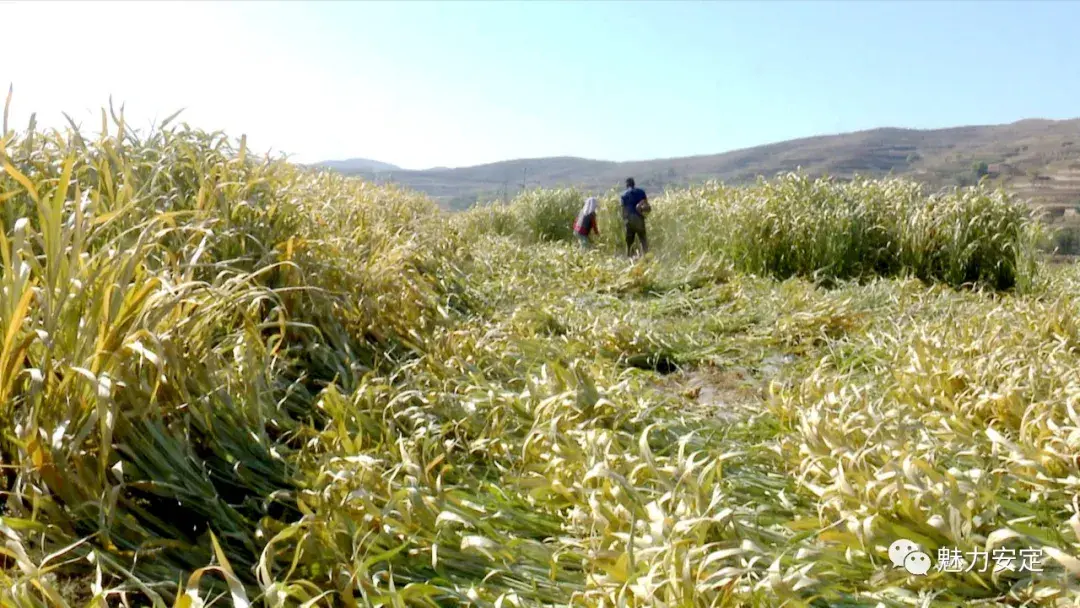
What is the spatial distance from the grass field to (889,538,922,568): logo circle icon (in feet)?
0.09

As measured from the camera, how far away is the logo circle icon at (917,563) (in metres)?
1.40

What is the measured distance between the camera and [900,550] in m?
1.42

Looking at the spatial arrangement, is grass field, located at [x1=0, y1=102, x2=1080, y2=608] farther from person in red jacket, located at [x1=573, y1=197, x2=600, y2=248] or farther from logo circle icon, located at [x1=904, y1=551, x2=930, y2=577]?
person in red jacket, located at [x1=573, y1=197, x2=600, y2=248]

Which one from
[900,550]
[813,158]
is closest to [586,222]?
[900,550]

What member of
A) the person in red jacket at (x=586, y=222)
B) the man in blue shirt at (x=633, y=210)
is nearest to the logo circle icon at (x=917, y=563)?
the man in blue shirt at (x=633, y=210)

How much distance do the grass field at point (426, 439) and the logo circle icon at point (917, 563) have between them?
36 millimetres

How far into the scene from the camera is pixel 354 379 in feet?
8.05

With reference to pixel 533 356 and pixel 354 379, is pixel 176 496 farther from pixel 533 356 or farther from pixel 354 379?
pixel 533 356

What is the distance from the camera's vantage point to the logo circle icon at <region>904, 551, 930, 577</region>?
4.59 ft

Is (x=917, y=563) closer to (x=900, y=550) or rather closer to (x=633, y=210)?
(x=900, y=550)

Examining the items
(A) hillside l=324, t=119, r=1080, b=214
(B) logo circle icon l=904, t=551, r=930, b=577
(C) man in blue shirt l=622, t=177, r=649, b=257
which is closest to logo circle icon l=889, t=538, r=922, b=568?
(B) logo circle icon l=904, t=551, r=930, b=577

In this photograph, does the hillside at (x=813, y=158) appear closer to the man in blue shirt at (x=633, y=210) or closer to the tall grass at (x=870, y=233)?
the man in blue shirt at (x=633, y=210)

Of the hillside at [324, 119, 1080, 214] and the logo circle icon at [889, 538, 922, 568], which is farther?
the hillside at [324, 119, 1080, 214]

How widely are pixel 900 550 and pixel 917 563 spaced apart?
0.04 m
